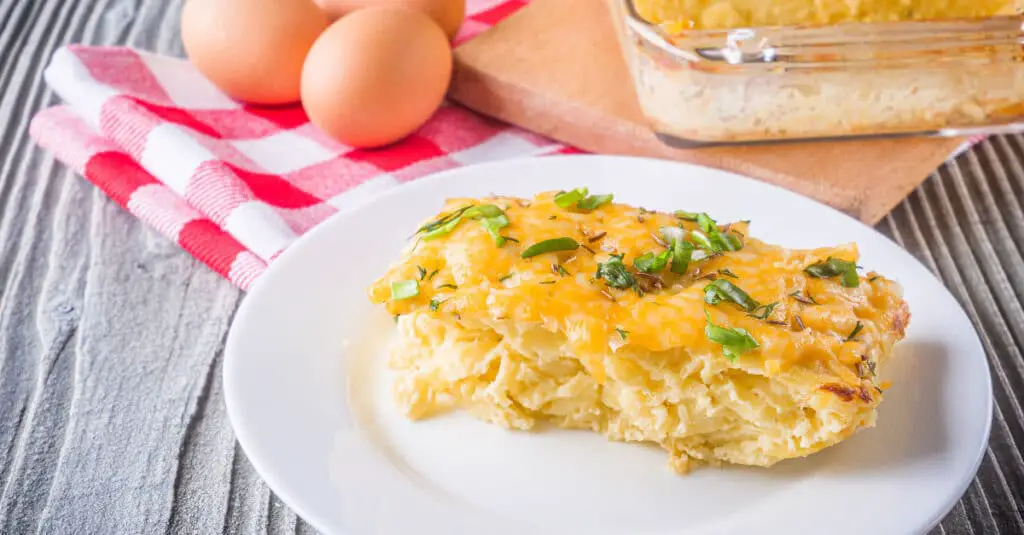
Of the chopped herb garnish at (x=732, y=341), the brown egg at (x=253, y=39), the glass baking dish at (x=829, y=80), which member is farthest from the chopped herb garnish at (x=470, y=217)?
the brown egg at (x=253, y=39)

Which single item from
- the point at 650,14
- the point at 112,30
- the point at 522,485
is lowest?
the point at 112,30

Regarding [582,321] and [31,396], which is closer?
[582,321]

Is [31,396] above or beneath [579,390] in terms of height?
beneath

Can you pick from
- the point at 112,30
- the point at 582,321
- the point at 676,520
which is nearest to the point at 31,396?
the point at 582,321

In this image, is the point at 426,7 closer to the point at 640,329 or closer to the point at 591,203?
the point at 591,203

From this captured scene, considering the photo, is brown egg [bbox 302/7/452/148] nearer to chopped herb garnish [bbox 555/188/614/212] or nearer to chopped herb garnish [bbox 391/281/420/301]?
chopped herb garnish [bbox 555/188/614/212]

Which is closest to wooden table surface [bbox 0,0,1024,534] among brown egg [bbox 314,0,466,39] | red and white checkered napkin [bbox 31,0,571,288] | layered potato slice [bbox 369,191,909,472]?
red and white checkered napkin [bbox 31,0,571,288]

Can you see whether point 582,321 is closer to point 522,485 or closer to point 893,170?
point 522,485

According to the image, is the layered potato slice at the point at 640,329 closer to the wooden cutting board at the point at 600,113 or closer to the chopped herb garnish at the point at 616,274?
the chopped herb garnish at the point at 616,274
